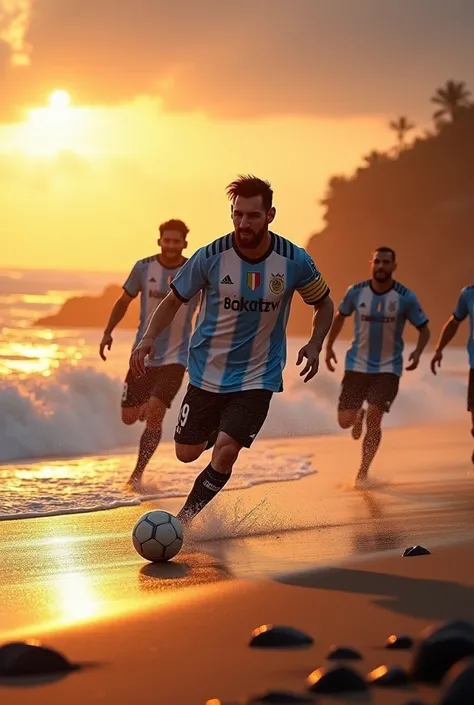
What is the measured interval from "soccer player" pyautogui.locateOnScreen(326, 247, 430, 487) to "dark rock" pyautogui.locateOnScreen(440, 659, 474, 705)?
8.75 m

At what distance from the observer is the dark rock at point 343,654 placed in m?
Answer: 4.34

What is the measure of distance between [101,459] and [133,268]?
11.0 feet

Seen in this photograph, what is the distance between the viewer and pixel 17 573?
6.71 m

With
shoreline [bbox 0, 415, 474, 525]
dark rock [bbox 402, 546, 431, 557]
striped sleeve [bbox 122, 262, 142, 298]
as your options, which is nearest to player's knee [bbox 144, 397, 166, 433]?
shoreline [bbox 0, 415, 474, 525]

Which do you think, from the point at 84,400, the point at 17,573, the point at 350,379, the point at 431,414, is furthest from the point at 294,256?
the point at 431,414

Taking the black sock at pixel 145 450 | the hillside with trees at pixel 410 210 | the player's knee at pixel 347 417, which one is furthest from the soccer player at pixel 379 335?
the hillside with trees at pixel 410 210

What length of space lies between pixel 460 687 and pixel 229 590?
2.27 meters

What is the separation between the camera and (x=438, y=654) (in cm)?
404

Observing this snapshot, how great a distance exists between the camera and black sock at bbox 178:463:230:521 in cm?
777

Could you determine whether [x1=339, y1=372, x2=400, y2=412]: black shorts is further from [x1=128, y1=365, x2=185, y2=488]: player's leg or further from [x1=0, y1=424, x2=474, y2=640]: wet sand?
[x1=128, y1=365, x2=185, y2=488]: player's leg

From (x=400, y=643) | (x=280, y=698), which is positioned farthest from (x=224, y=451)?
(x=280, y=698)

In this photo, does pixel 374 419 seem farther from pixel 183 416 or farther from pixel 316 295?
pixel 183 416

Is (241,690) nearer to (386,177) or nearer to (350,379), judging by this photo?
(350,379)

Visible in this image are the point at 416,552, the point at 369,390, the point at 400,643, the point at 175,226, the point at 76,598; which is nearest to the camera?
the point at 400,643
